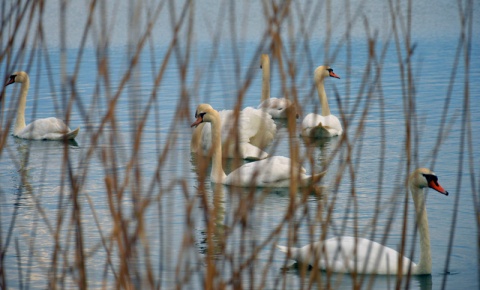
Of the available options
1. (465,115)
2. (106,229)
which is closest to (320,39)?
(106,229)

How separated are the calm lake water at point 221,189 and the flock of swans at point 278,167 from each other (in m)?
0.08

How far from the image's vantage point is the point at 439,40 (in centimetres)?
1700

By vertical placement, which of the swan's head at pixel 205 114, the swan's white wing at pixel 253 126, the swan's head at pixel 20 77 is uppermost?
the swan's head at pixel 20 77

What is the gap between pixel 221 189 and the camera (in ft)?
15.6

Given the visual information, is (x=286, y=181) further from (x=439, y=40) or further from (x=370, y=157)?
(x=439, y=40)

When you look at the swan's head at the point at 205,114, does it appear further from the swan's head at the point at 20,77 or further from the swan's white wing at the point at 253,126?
the swan's head at the point at 20,77

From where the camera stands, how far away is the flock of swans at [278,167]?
6.59 ft

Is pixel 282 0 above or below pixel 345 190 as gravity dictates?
above

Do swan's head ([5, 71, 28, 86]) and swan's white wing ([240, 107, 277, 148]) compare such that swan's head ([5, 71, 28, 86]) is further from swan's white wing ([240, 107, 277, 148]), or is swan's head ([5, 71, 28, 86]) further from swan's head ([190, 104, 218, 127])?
swan's white wing ([240, 107, 277, 148])

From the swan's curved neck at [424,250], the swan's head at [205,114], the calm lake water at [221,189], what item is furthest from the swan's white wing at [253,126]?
the swan's curved neck at [424,250]

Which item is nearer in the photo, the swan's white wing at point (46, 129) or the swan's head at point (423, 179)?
the swan's head at point (423, 179)

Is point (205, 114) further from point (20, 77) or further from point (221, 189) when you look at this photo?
point (20, 77)

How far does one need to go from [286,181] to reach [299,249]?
228 centimetres

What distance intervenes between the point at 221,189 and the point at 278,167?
1.91 m
